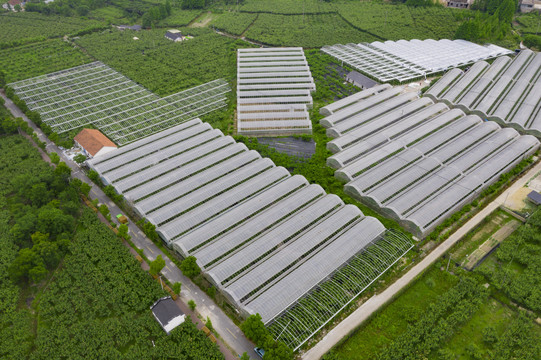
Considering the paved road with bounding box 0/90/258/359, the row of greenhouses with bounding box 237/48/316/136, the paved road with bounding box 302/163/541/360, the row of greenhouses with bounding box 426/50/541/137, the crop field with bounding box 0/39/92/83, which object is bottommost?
the crop field with bounding box 0/39/92/83

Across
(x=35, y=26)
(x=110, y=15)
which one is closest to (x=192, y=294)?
(x=35, y=26)

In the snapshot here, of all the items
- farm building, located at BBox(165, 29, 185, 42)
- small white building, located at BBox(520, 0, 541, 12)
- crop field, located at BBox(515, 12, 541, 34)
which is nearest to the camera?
farm building, located at BBox(165, 29, 185, 42)

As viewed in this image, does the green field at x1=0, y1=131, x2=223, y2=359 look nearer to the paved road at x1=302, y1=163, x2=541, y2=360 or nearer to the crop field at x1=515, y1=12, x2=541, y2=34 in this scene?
the paved road at x1=302, y1=163, x2=541, y2=360

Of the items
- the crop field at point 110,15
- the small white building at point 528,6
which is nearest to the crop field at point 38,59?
the crop field at point 110,15

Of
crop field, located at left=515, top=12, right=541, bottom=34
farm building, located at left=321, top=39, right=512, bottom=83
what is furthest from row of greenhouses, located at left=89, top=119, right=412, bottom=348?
crop field, located at left=515, top=12, right=541, bottom=34

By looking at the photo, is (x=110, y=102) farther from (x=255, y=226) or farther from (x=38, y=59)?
(x=255, y=226)

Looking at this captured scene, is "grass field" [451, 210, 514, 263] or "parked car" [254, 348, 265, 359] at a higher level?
"grass field" [451, 210, 514, 263]

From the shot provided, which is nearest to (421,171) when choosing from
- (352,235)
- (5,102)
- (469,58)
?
(352,235)

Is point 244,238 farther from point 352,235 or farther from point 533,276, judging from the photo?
point 533,276
